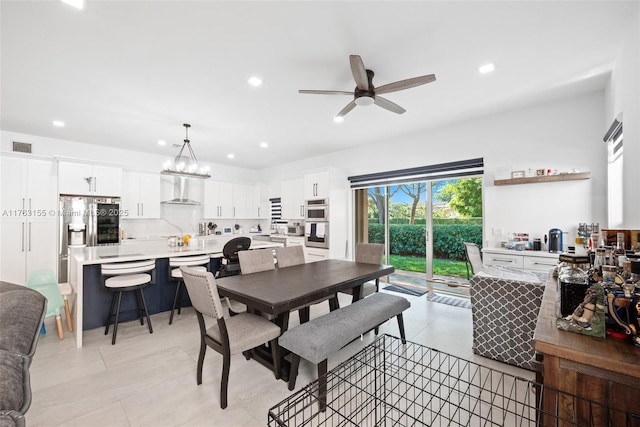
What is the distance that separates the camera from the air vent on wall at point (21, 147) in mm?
4398

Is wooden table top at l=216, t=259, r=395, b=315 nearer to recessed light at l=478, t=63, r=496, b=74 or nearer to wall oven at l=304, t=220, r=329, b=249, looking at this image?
wall oven at l=304, t=220, r=329, b=249

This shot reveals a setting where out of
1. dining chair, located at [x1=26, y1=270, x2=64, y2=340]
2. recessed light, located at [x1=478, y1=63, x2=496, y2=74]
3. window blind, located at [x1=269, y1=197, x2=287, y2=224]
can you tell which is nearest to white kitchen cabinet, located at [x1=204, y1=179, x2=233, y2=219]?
window blind, located at [x1=269, y1=197, x2=287, y2=224]

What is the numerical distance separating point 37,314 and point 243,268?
2.05 meters

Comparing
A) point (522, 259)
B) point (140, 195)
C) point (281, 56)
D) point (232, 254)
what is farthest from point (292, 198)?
point (522, 259)

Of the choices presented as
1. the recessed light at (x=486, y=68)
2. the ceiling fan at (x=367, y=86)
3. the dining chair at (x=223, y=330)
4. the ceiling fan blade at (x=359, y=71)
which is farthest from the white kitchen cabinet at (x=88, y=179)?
the recessed light at (x=486, y=68)

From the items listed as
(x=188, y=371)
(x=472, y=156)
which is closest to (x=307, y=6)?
(x=188, y=371)

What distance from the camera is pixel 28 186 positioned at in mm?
4305

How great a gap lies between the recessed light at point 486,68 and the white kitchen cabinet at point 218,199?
19.2 ft

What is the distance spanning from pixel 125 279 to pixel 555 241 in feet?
16.1

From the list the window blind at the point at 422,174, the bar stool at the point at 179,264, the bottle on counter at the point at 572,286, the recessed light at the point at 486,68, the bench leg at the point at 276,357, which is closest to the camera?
the bottle on counter at the point at 572,286

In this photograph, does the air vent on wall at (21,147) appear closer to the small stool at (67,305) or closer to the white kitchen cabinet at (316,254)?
the small stool at (67,305)

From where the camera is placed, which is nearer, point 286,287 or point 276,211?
point 286,287

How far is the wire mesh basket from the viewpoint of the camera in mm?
747

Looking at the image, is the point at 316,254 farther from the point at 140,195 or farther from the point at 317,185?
the point at 140,195
